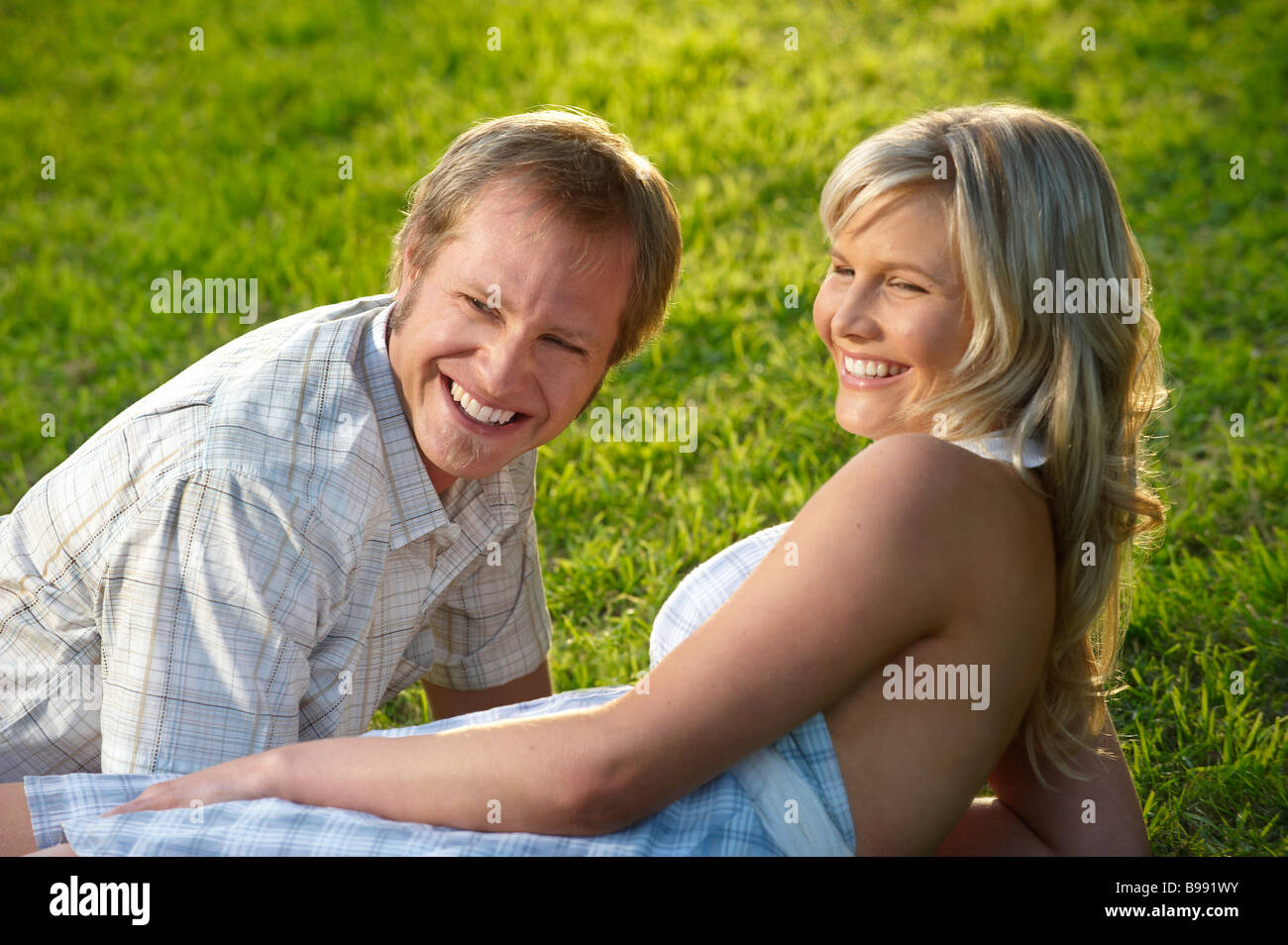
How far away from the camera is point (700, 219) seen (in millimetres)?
5961

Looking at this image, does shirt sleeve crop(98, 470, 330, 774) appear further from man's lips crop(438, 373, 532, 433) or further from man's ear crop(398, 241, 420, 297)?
man's ear crop(398, 241, 420, 297)

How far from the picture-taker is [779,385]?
4.91 m

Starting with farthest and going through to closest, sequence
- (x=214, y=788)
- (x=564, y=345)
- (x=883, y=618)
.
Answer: (x=564, y=345) → (x=214, y=788) → (x=883, y=618)

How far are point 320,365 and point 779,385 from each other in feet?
8.74

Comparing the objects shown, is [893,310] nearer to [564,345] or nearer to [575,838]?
[564,345]

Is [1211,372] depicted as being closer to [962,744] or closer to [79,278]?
[962,744]

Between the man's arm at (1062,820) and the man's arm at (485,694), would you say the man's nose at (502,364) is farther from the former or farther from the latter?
the man's arm at (1062,820)

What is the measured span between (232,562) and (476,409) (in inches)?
24.0

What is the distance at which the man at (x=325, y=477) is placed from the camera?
88.4 inches

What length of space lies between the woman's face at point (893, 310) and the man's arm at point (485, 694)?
1.32 metres

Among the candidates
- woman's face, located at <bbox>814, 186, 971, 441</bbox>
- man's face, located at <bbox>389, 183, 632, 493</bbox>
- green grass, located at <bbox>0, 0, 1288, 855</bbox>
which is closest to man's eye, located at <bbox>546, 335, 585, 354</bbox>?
man's face, located at <bbox>389, 183, 632, 493</bbox>

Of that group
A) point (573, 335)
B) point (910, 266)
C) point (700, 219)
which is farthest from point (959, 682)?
point (700, 219)
